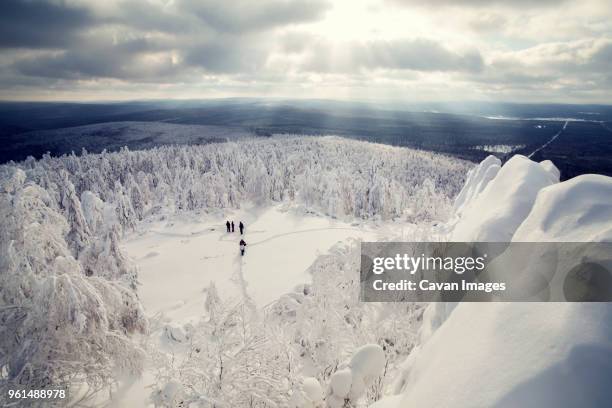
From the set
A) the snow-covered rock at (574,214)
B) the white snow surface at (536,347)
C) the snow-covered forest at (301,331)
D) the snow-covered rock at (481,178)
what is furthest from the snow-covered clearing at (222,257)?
the snow-covered rock at (574,214)

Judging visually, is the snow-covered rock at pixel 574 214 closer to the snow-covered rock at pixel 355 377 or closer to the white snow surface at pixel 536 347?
the white snow surface at pixel 536 347


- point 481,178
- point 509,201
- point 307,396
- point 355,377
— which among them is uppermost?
point 509,201

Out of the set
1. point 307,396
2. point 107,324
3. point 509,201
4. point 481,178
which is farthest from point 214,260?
point 509,201

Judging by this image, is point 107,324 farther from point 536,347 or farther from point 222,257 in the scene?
point 222,257

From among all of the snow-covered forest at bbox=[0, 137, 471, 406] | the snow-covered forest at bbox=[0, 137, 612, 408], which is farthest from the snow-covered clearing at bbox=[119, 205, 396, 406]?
the snow-covered forest at bbox=[0, 137, 471, 406]

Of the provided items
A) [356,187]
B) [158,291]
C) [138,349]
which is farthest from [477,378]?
[356,187]

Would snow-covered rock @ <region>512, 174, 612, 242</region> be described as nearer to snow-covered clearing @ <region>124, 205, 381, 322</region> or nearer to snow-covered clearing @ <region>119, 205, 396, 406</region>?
snow-covered clearing @ <region>119, 205, 396, 406</region>

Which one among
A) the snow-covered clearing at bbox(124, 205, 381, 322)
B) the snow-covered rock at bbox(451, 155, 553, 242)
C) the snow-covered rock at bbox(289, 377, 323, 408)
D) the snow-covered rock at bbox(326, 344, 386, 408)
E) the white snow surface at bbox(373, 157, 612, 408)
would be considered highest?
the snow-covered rock at bbox(451, 155, 553, 242)

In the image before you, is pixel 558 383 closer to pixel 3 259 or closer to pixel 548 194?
pixel 548 194
